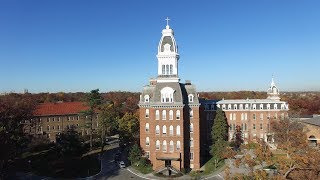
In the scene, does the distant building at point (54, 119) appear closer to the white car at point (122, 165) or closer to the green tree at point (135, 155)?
the white car at point (122, 165)

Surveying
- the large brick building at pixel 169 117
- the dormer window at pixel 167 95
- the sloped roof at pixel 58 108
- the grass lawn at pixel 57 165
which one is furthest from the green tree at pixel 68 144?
the sloped roof at pixel 58 108

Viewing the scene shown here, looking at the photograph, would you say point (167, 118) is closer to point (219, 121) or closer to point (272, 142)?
point (219, 121)

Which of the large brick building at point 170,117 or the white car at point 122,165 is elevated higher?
the large brick building at point 170,117

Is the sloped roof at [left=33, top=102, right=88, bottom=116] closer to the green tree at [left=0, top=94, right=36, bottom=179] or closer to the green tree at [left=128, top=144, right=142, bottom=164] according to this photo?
the green tree at [left=0, top=94, right=36, bottom=179]

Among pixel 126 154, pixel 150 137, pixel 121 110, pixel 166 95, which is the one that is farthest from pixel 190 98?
pixel 121 110

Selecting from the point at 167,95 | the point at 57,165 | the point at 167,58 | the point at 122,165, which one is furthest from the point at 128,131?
the point at 167,58

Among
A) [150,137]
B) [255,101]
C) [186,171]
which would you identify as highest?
[255,101]

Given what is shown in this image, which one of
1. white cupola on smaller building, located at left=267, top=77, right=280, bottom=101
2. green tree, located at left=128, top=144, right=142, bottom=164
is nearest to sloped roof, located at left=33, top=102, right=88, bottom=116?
green tree, located at left=128, top=144, right=142, bottom=164
